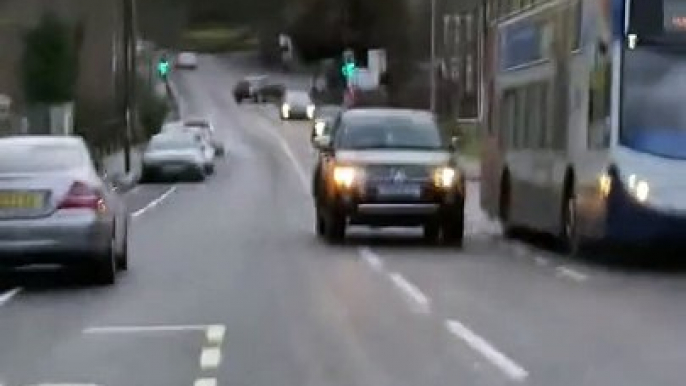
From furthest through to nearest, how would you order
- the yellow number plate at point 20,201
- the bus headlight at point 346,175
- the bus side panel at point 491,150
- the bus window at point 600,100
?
the bus side panel at point 491,150 → the bus headlight at point 346,175 → the bus window at point 600,100 → the yellow number plate at point 20,201

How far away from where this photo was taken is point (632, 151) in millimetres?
20375

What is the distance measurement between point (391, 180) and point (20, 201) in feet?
24.2

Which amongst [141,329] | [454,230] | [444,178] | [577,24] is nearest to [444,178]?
[444,178]

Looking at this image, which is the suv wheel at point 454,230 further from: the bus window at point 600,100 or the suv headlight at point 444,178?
the bus window at point 600,100

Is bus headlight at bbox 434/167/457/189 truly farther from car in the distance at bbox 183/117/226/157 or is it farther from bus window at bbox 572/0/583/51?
car in the distance at bbox 183/117/226/157

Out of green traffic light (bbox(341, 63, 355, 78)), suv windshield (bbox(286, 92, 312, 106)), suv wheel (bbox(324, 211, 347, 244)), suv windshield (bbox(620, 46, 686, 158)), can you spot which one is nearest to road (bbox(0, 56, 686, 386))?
suv wheel (bbox(324, 211, 347, 244))

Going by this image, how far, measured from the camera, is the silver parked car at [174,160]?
52.8 m

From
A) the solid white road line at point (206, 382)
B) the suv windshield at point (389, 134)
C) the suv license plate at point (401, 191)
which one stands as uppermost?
the suv windshield at point (389, 134)

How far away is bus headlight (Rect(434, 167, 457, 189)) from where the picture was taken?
25234 mm

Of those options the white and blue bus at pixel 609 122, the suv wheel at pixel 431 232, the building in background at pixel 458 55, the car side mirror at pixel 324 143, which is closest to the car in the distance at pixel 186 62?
the building in background at pixel 458 55

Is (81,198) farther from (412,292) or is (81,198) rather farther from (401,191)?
(401,191)

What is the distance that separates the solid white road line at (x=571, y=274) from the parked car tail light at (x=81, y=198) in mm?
4862

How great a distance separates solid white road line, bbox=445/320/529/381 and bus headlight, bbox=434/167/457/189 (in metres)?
9.34

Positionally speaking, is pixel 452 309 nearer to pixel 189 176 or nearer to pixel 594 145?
pixel 594 145
